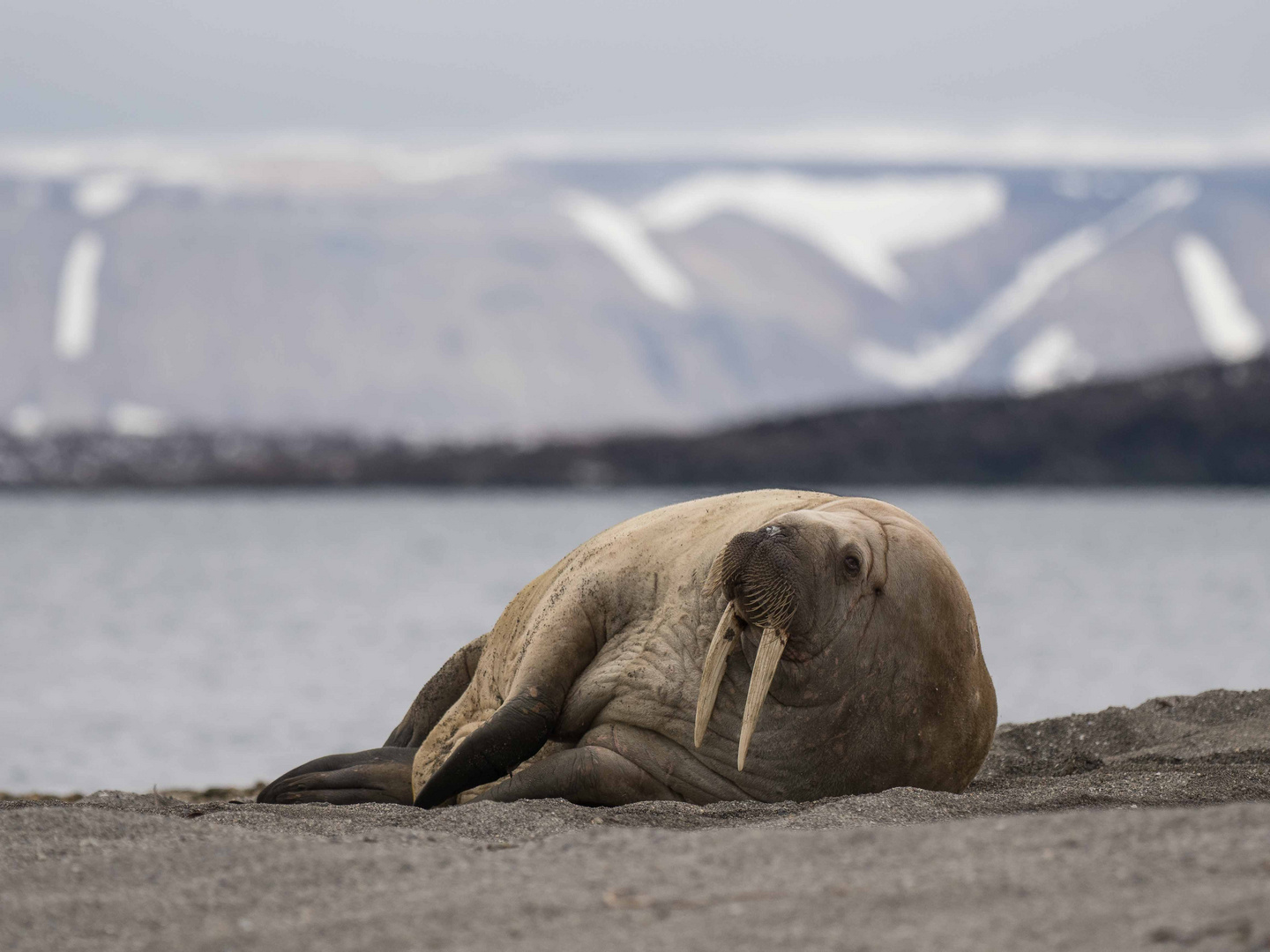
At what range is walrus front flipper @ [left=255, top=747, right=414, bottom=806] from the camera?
7.20 metres

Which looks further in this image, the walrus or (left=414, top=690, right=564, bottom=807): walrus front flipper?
(left=414, top=690, right=564, bottom=807): walrus front flipper

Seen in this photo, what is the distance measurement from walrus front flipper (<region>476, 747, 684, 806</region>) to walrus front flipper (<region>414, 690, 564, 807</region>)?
4.2 inches

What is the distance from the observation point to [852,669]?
235 inches

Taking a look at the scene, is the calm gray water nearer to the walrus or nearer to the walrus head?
the walrus

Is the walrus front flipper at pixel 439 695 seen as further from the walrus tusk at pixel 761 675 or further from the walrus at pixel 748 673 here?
the walrus tusk at pixel 761 675

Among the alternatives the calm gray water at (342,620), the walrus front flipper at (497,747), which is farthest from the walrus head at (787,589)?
the calm gray water at (342,620)

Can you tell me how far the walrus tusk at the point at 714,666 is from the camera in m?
5.90

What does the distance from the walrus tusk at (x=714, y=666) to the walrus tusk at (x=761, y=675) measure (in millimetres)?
170

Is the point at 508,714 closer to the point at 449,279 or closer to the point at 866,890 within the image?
the point at 866,890

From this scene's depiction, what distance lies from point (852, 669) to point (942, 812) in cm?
67

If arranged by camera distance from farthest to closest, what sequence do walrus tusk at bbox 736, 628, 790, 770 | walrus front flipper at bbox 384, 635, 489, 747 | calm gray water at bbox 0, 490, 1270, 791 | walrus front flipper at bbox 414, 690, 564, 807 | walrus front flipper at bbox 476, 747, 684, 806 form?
calm gray water at bbox 0, 490, 1270, 791 < walrus front flipper at bbox 384, 635, 489, 747 < walrus front flipper at bbox 414, 690, 564, 807 < walrus front flipper at bbox 476, 747, 684, 806 < walrus tusk at bbox 736, 628, 790, 770

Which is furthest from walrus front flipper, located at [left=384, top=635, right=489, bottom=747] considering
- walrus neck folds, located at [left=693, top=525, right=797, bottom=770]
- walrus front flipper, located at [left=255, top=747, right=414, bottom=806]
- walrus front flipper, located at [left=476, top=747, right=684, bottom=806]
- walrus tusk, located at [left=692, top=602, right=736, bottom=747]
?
walrus neck folds, located at [left=693, top=525, right=797, bottom=770]

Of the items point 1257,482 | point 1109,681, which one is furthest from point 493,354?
point 1109,681

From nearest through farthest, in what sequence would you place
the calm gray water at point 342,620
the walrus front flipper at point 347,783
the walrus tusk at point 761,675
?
1. the walrus tusk at point 761,675
2. the walrus front flipper at point 347,783
3. the calm gray water at point 342,620
